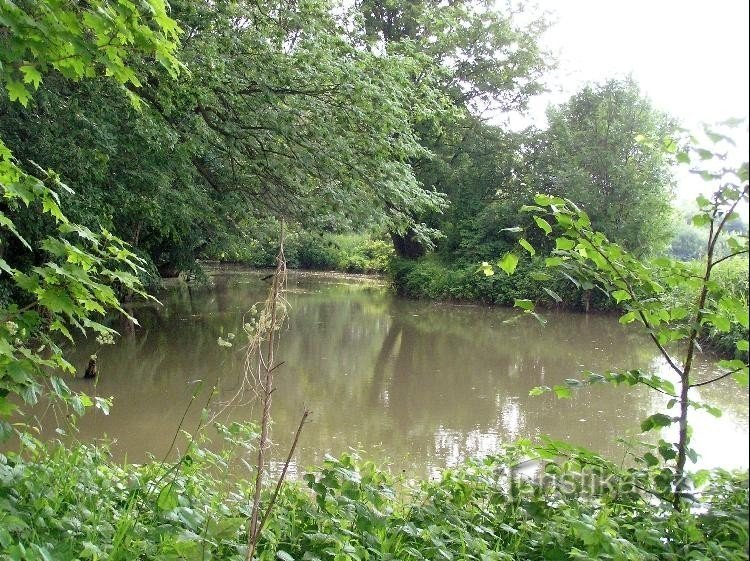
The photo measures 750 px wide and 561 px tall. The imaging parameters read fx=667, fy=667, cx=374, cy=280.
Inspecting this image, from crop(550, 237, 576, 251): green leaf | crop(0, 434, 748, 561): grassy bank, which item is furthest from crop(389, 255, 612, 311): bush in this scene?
crop(550, 237, 576, 251): green leaf

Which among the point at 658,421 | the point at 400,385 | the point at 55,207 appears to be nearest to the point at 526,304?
the point at 658,421

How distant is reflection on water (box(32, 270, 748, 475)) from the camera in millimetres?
5941

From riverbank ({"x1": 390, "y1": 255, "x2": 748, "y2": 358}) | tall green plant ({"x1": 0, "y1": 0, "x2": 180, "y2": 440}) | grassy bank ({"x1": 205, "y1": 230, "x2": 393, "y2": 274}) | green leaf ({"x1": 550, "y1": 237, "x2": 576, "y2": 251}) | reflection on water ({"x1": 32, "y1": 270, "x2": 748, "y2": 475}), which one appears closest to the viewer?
tall green plant ({"x1": 0, "y1": 0, "x2": 180, "y2": 440})

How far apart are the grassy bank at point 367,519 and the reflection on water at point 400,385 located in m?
0.51

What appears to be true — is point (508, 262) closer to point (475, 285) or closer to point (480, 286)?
point (480, 286)

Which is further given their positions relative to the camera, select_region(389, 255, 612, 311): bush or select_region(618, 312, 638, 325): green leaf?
select_region(389, 255, 612, 311): bush

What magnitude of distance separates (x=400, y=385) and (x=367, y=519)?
647cm

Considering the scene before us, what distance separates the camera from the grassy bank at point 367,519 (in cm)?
191

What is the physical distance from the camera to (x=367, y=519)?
230 centimetres

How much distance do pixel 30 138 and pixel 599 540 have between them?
22.3 feet

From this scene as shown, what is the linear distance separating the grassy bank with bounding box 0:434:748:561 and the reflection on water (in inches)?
20.0

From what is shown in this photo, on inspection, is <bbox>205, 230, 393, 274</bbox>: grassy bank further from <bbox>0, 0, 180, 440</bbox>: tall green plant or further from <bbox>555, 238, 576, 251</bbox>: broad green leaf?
<bbox>555, 238, 576, 251</bbox>: broad green leaf

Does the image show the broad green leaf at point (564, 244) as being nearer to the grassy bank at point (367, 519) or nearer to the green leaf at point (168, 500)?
the grassy bank at point (367, 519)

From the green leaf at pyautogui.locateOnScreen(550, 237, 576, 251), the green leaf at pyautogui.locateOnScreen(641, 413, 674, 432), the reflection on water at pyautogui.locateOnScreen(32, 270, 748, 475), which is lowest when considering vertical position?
the reflection on water at pyautogui.locateOnScreen(32, 270, 748, 475)
